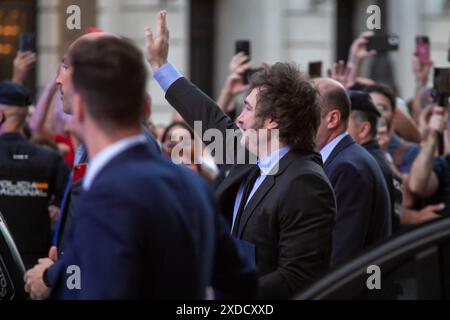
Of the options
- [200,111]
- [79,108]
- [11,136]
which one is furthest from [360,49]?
[79,108]

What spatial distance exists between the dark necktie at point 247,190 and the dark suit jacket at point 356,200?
2.36 feet

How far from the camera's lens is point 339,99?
5.40m

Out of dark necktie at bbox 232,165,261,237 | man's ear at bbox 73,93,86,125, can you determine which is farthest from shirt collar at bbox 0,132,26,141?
man's ear at bbox 73,93,86,125

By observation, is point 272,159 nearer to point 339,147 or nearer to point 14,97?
point 339,147

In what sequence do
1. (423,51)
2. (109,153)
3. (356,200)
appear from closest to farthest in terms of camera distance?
(109,153)
(356,200)
(423,51)

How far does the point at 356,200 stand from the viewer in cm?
505

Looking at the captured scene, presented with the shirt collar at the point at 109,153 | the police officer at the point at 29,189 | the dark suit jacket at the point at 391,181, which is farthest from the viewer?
the police officer at the point at 29,189

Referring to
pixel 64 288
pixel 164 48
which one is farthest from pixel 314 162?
pixel 64 288

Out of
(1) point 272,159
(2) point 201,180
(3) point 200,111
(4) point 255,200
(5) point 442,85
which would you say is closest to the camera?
(2) point 201,180

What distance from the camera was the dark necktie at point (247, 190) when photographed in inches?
170

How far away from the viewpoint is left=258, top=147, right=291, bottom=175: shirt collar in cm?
433

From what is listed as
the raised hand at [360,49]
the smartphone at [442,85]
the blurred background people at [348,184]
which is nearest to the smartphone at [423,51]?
the raised hand at [360,49]

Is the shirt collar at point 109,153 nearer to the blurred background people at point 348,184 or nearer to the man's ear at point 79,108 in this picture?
the man's ear at point 79,108

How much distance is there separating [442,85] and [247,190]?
119 inches
